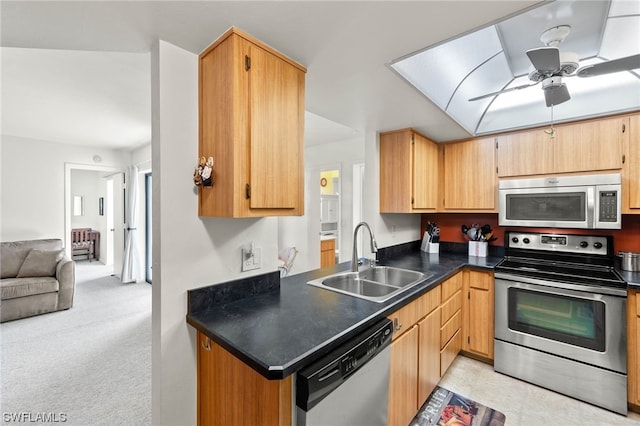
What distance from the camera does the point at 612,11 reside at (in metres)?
1.53

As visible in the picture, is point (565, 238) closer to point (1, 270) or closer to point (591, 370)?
point (591, 370)

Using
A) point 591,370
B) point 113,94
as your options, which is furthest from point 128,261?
point 591,370

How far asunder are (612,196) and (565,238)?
51 centimetres

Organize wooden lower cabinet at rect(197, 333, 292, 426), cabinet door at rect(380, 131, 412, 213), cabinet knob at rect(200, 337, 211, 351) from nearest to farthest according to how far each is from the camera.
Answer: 1. wooden lower cabinet at rect(197, 333, 292, 426)
2. cabinet knob at rect(200, 337, 211, 351)
3. cabinet door at rect(380, 131, 412, 213)

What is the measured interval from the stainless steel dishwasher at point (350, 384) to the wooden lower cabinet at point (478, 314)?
58.2 inches

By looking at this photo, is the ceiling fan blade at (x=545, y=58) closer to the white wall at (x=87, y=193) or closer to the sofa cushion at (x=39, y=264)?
the sofa cushion at (x=39, y=264)

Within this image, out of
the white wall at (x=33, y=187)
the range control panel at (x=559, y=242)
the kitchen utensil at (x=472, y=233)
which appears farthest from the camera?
→ the white wall at (x=33, y=187)

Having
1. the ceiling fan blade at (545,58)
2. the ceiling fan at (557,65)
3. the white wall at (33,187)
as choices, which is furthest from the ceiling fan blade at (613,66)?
the white wall at (33,187)

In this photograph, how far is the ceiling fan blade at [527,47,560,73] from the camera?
53.7 inches

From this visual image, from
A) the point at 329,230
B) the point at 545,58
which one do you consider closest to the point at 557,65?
the point at 545,58

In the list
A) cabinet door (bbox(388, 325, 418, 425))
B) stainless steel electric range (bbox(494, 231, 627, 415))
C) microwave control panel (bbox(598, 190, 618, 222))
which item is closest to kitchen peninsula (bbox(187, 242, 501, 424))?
cabinet door (bbox(388, 325, 418, 425))

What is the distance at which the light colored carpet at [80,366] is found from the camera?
1892mm

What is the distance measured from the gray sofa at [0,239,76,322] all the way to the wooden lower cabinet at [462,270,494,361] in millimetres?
4947

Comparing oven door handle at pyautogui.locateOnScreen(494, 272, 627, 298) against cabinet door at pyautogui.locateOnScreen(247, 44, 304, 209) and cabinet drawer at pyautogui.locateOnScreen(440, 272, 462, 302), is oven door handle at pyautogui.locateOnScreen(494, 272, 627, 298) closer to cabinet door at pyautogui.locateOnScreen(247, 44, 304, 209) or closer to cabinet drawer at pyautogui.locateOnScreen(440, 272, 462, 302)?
cabinet drawer at pyautogui.locateOnScreen(440, 272, 462, 302)
